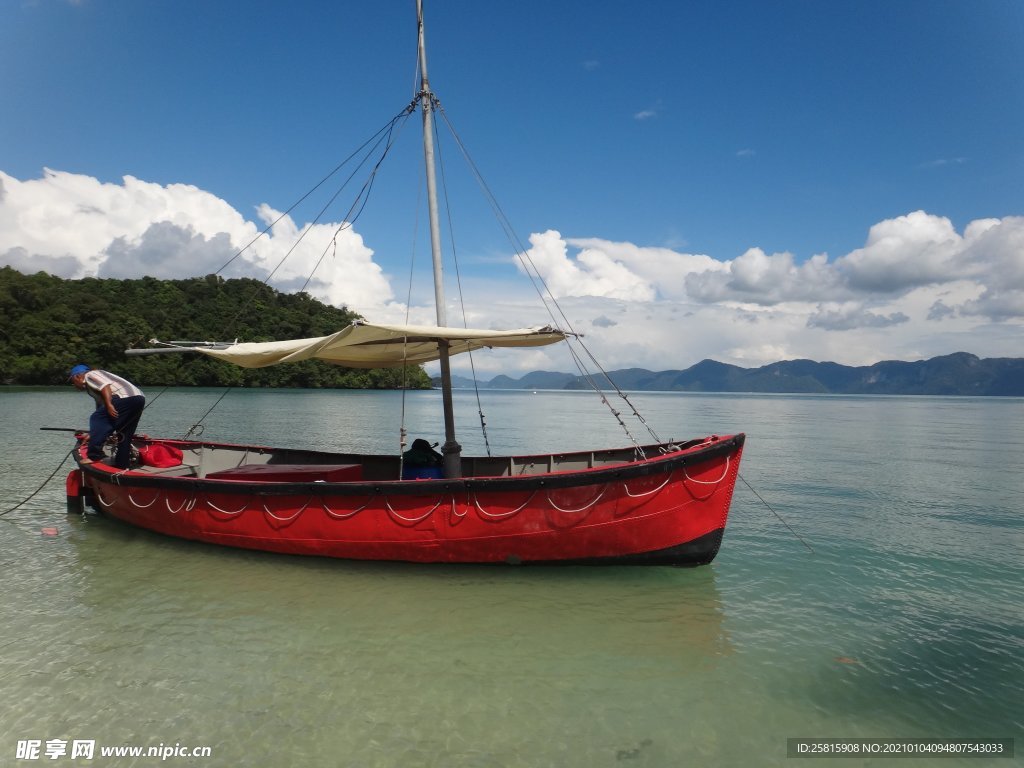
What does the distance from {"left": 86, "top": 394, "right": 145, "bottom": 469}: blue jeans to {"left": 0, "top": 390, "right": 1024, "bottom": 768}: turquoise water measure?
1475mm

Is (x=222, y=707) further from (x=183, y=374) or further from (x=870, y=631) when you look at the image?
(x=183, y=374)

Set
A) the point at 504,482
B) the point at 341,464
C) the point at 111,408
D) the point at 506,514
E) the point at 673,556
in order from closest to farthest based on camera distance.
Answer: the point at 504,482
the point at 506,514
the point at 673,556
the point at 111,408
the point at 341,464

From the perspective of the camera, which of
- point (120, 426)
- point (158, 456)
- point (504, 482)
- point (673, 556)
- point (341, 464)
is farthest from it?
point (341, 464)

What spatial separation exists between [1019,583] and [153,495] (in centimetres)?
1421

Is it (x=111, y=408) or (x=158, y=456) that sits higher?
(x=111, y=408)

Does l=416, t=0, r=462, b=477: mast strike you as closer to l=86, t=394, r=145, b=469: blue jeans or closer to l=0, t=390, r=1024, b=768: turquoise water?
l=0, t=390, r=1024, b=768: turquoise water

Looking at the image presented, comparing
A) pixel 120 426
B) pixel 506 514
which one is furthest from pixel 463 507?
pixel 120 426

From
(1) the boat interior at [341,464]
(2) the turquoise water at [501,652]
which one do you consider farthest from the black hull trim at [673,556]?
(1) the boat interior at [341,464]

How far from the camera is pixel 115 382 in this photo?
10.2m

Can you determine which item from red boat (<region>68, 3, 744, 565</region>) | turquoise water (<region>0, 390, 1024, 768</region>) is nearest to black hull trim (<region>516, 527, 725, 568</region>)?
red boat (<region>68, 3, 744, 565</region>)

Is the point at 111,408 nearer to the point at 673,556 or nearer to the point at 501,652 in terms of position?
the point at 501,652

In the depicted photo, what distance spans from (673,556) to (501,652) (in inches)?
127

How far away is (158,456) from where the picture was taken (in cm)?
1156

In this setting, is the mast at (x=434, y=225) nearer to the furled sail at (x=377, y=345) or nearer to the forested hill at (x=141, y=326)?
the furled sail at (x=377, y=345)
